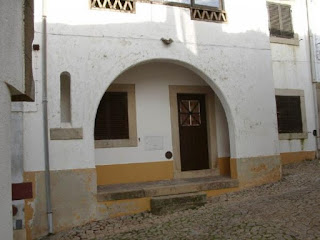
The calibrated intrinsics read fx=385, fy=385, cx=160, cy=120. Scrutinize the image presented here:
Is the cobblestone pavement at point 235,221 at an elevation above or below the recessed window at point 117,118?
below

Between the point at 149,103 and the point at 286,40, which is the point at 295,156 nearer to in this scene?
the point at 286,40

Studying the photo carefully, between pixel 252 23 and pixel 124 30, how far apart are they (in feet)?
10.8

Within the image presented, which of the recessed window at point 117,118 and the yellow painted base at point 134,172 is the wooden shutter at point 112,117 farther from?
the yellow painted base at point 134,172

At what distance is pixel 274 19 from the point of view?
37.1 feet

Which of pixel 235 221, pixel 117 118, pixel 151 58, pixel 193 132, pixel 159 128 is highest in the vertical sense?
pixel 151 58

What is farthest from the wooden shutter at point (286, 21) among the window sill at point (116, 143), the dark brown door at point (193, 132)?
the window sill at point (116, 143)

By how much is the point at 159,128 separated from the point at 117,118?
1058 mm

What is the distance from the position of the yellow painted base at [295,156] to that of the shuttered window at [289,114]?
2.16 ft

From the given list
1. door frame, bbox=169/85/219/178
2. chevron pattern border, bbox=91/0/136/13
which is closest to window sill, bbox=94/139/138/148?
door frame, bbox=169/85/219/178

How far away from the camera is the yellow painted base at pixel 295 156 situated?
10.9 metres

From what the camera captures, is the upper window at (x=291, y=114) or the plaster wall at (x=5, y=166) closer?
the plaster wall at (x=5, y=166)

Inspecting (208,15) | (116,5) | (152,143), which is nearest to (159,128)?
(152,143)

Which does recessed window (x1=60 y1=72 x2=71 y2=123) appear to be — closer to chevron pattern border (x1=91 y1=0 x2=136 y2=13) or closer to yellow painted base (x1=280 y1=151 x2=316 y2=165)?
chevron pattern border (x1=91 y1=0 x2=136 y2=13)

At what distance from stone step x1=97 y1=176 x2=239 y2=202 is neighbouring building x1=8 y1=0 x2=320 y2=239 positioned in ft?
0.33
